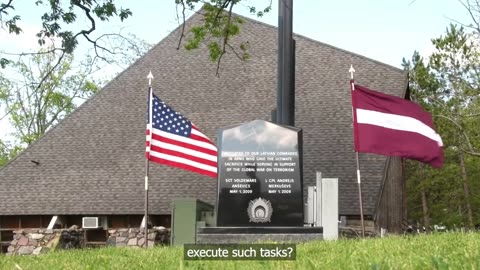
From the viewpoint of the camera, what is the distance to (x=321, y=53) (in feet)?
93.7

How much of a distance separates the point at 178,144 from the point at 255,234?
364 centimetres

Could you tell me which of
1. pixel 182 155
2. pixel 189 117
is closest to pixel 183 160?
pixel 182 155

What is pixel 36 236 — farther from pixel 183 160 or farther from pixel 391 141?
pixel 391 141

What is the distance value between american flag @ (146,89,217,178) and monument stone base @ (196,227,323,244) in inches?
106

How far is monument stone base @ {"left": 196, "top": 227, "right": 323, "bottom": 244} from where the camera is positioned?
48.2ft

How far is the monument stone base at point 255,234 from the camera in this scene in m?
14.7

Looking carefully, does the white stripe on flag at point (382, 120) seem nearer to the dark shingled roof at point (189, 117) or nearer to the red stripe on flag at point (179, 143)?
the red stripe on flag at point (179, 143)

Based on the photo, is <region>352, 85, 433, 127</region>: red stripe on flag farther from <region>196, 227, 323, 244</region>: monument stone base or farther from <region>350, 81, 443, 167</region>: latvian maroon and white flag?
<region>196, 227, 323, 244</region>: monument stone base

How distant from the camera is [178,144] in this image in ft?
57.8

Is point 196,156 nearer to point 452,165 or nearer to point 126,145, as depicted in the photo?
point 126,145

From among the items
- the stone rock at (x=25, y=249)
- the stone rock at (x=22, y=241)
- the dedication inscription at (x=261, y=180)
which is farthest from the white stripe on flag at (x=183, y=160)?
the stone rock at (x=22, y=241)

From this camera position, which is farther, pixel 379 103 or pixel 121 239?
pixel 121 239

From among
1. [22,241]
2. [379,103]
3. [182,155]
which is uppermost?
[379,103]

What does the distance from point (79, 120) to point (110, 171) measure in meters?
3.53
